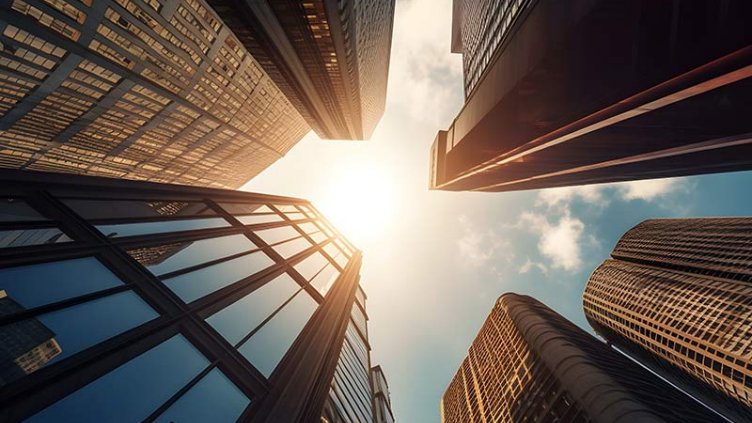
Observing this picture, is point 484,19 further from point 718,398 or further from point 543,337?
point 718,398

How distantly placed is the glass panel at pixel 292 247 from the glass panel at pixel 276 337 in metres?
3.03

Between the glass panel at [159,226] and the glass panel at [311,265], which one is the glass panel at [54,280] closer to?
the glass panel at [159,226]

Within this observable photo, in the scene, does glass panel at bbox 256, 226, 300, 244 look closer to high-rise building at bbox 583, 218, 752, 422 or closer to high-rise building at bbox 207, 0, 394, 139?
high-rise building at bbox 207, 0, 394, 139

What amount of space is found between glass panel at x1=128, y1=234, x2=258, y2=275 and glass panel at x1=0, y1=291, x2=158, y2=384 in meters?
1.60

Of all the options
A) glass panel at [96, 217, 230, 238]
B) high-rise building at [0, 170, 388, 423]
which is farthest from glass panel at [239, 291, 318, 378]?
glass panel at [96, 217, 230, 238]

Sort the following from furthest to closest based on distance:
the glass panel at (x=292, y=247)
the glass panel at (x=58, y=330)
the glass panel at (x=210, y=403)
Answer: the glass panel at (x=292, y=247), the glass panel at (x=210, y=403), the glass panel at (x=58, y=330)

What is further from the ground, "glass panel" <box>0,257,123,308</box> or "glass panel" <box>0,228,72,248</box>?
"glass panel" <box>0,228,72,248</box>

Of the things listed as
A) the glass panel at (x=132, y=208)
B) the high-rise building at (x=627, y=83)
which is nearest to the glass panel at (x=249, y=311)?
the glass panel at (x=132, y=208)

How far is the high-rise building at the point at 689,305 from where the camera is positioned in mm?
84750

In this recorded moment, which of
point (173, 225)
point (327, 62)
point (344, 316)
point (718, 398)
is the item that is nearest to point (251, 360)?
point (173, 225)

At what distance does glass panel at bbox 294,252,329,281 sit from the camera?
639 inches

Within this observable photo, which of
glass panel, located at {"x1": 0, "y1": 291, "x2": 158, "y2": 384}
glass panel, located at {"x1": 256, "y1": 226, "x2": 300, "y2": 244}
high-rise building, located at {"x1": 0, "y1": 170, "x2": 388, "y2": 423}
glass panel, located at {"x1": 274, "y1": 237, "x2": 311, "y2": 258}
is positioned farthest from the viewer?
glass panel, located at {"x1": 274, "y1": 237, "x2": 311, "y2": 258}

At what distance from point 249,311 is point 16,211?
18.3ft

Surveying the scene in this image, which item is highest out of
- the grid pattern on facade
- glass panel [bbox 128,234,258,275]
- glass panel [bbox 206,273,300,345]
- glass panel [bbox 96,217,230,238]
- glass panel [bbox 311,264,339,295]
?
the grid pattern on facade
